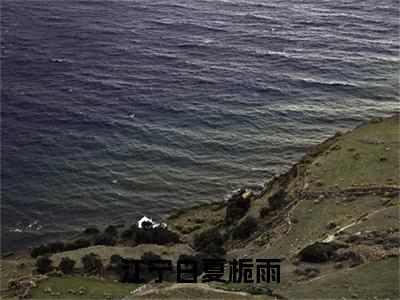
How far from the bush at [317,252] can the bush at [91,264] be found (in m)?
17.7

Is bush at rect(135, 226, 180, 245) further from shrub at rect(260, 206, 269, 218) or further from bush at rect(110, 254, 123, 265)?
A: shrub at rect(260, 206, 269, 218)

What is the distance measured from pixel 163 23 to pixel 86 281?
91302mm

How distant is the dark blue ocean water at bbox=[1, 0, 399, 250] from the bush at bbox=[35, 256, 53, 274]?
10.2 meters

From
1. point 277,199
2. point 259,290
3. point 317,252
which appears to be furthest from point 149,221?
point 259,290

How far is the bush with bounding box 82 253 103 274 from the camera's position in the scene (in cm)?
5400

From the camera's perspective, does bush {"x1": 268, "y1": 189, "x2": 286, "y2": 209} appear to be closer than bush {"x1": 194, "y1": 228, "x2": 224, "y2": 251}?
No

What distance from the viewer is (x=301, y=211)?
5934 cm

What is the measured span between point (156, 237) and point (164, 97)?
4044 centimetres

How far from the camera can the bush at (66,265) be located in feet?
176

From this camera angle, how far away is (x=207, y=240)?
5884 centimetres

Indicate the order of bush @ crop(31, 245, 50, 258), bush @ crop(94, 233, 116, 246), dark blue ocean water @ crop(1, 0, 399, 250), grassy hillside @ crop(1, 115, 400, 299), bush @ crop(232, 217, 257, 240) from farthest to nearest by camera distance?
dark blue ocean water @ crop(1, 0, 399, 250), bush @ crop(94, 233, 116, 246), bush @ crop(31, 245, 50, 258), bush @ crop(232, 217, 257, 240), grassy hillside @ crop(1, 115, 400, 299)

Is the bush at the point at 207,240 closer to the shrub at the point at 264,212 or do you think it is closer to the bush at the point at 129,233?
the shrub at the point at 264,212

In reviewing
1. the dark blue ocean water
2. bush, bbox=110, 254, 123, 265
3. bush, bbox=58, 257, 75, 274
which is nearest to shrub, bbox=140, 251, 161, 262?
bush, bbox=110, 254, 123, 265

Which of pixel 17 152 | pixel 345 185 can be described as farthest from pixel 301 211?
pixel 17 152
